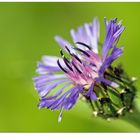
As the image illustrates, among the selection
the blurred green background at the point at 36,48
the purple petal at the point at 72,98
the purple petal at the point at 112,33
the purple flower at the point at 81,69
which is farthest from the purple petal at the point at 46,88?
the blurred green background at the point at 36,48

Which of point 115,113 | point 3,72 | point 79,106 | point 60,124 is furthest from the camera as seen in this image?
point 3,72

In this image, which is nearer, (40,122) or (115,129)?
(115,129)

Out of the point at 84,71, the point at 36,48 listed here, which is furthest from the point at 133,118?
the point at 36,48

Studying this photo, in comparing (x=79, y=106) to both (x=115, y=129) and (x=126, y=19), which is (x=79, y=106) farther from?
(x=126, y=19)

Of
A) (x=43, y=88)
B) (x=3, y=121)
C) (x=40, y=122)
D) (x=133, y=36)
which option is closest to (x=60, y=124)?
(x=40, y=122)

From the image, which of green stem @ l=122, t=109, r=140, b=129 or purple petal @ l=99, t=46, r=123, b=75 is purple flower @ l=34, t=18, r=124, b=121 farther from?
green stem @ l=122, t=109, r=140, b=129

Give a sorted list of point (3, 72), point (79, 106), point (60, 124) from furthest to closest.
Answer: point (3, 72) → point (60, 124) → point (79, 106)

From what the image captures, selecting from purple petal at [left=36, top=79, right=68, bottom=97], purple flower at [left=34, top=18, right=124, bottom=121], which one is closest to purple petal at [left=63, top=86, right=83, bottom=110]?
purple flower at [left=34, top=18, right=124, bottom=121]
